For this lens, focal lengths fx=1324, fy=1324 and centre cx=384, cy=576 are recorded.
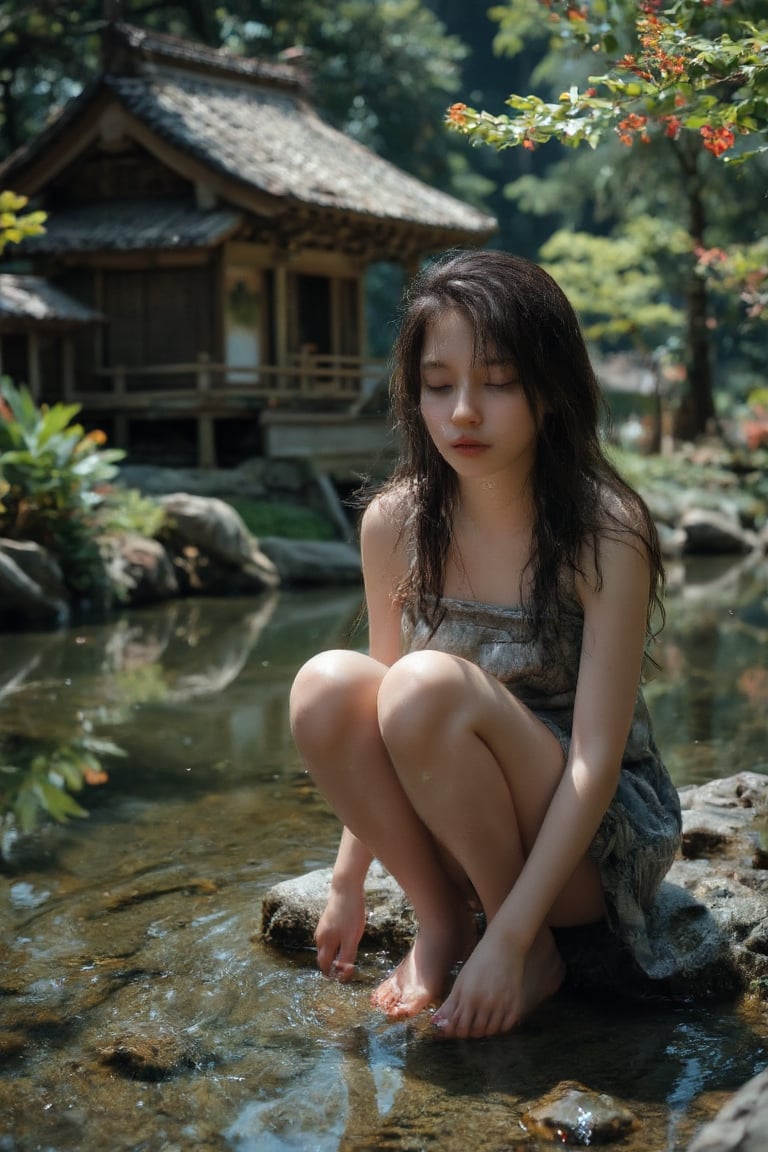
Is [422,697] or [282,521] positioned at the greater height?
[422,697]

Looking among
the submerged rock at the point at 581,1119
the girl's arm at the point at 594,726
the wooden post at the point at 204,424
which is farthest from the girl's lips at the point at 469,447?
the wooden post at the point at 204,424

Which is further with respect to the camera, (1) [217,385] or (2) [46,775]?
(1) [217,385]

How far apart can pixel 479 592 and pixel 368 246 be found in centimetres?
1404

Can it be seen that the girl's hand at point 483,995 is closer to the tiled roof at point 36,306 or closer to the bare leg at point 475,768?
the bare leg at point 475,768

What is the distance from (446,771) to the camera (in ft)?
7.08

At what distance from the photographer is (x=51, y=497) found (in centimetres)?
933

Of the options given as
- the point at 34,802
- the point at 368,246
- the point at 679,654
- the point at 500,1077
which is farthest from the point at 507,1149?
the point at 368,246

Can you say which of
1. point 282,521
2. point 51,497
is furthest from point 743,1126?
point 282,521

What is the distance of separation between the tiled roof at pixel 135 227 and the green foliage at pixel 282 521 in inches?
109

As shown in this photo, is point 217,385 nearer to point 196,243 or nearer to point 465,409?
point 196,243

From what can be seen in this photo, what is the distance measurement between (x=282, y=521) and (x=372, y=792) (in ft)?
33.3

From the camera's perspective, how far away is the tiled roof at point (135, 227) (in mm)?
13336

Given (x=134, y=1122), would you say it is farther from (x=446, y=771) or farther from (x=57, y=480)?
(x=57, y=480)

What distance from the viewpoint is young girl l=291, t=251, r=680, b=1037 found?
2.16 m
